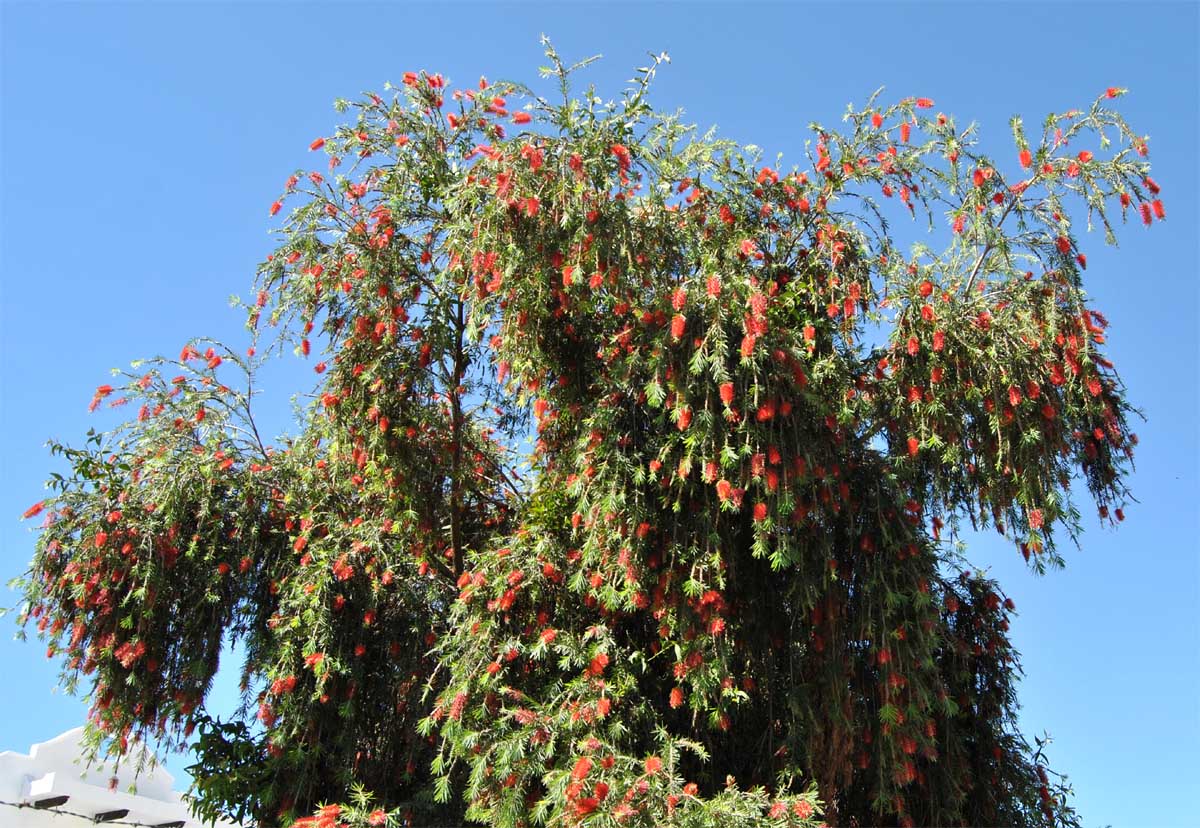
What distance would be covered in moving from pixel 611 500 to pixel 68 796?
8611 millimetres

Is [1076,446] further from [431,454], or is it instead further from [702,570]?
[431,454]

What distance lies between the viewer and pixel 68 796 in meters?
A: 11.7

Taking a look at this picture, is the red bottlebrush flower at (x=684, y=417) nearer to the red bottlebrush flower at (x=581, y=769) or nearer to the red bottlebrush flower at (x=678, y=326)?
the red bottlebrush flower at (x=678, y=326)

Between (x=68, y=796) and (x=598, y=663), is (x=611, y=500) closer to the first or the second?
(x=598, y=663)

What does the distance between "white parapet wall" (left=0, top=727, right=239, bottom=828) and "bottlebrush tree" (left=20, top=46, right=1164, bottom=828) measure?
14.5ft

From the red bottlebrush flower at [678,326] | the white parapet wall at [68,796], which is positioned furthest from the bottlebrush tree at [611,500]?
the white parapet wall at [68,796]

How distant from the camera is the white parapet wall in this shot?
11516 mm

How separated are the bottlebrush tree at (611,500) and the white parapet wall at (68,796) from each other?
4420 millimetres

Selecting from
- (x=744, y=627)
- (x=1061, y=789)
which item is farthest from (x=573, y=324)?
(x=1061, y=789)

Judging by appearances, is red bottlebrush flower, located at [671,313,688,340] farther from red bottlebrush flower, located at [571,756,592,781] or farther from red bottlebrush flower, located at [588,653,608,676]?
red bottlebrush flower, located at [571,756,592,781]

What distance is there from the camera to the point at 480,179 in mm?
6590

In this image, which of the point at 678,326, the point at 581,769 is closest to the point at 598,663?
the point at 581,769

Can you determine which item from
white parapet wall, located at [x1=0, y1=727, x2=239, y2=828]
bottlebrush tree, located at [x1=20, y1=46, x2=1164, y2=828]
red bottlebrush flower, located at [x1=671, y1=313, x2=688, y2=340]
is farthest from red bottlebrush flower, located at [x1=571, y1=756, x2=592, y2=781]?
white parapet wall, located at [x1=0, y1=727, x2=239, y2=828]

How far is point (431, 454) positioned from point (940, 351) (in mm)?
3389
